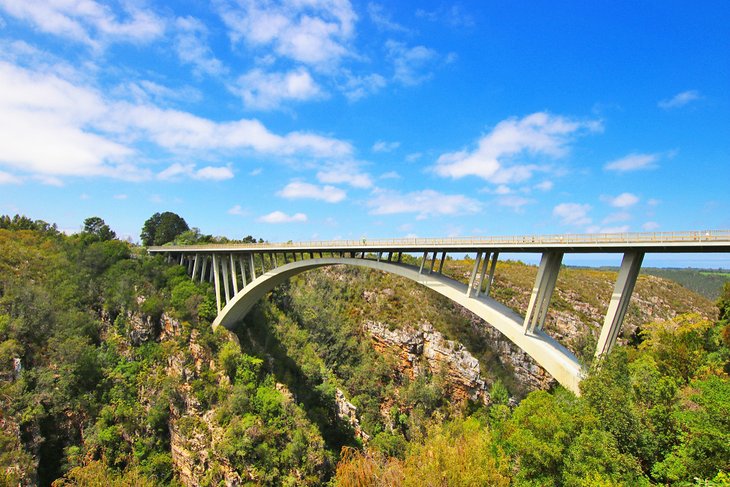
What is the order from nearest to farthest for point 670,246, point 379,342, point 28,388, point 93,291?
point 670,246 < point 28,388 < point 93,291 < point 379,342

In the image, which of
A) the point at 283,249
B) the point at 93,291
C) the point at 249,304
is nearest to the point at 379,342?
the point at 249,304

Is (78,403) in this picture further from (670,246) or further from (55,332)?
(670,246)

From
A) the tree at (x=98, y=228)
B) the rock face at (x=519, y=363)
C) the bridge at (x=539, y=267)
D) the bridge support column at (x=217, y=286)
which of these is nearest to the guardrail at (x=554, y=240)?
the bridge at (x=539, y=267)

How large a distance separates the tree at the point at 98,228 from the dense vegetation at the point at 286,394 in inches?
14.5

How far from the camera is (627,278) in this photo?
13.7 metres

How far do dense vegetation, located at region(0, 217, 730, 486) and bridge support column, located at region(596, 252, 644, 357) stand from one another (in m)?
0.59

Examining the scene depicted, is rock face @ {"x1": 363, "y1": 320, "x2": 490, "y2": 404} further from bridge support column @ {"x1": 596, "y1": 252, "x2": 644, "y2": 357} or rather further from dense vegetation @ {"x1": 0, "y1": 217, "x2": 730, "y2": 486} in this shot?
bridge support column @ {"x1": 596, "y1": 252, "x2": 644, "y2": 357}

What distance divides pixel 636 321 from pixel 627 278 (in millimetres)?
33848

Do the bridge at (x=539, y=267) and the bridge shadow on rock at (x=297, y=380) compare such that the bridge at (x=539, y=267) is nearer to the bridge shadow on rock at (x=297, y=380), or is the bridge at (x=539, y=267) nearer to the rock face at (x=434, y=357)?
the bridge shadow on rock at (x=297, y=380)

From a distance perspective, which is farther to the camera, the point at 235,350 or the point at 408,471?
the point at 235,350

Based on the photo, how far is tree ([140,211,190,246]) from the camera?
53.5m

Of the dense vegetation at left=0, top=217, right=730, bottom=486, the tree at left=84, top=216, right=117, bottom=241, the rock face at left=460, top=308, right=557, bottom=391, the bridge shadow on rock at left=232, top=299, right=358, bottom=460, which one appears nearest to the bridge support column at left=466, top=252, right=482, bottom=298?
the dense vegetation at left=0, top=217, right=730, bottom=486

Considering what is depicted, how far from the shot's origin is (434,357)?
36.7m

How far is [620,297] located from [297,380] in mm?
27313
